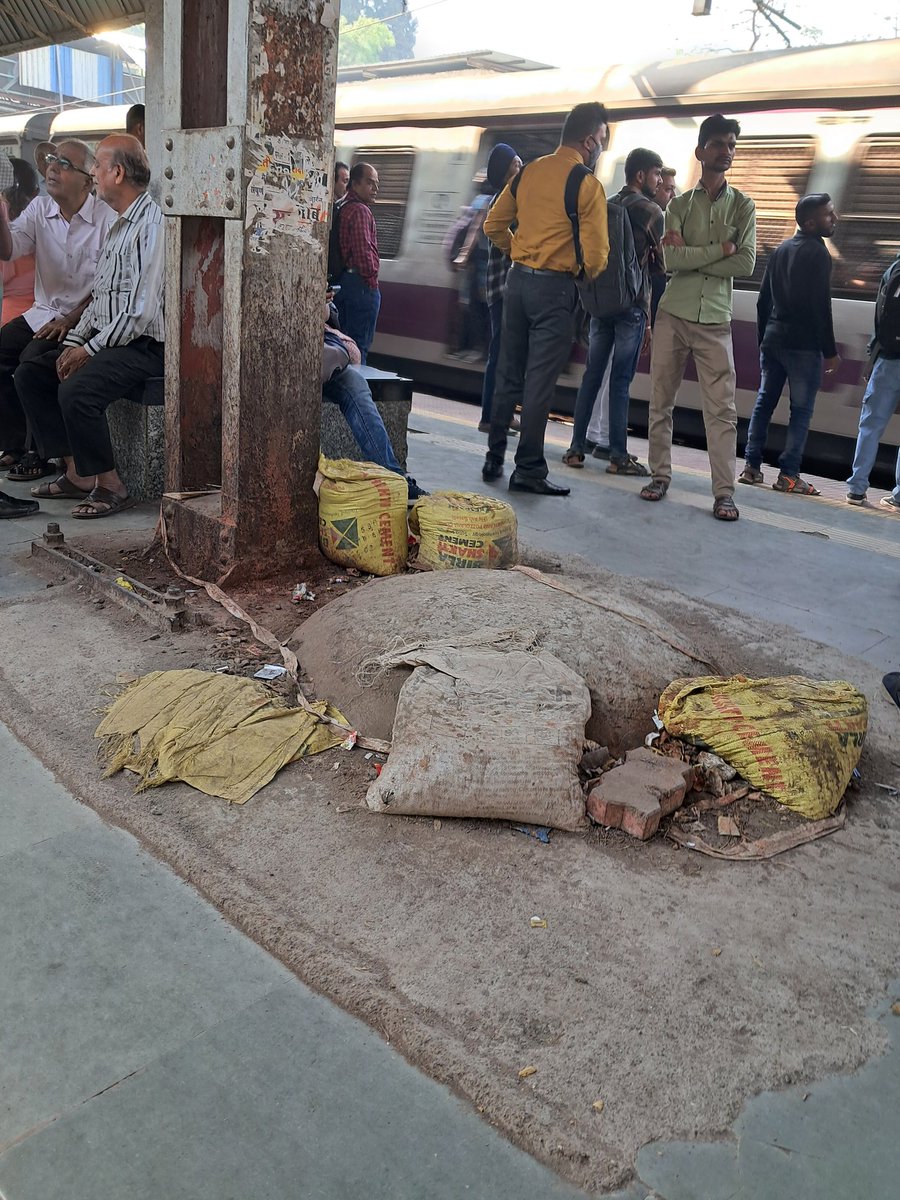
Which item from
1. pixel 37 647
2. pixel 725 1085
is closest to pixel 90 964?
pixel 725 1085

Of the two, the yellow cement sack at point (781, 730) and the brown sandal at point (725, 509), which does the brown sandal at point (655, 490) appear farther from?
the yellow cement sack at point (781, 730)

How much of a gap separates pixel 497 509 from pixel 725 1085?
276cm

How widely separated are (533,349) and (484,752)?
157 inches

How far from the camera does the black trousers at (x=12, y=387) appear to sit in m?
A: 5.71

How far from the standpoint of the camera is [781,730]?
2.87m

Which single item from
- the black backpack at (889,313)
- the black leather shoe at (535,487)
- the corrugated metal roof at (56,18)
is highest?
the corrugated metal roof at (56,18)

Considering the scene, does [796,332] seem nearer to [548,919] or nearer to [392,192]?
[392,192]

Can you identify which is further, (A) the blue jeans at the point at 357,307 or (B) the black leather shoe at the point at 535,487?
(A) the blue jeans at the point at 357,307

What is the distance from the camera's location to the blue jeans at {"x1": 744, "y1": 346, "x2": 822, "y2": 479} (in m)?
6.84

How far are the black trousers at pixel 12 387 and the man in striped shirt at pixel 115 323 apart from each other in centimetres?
78

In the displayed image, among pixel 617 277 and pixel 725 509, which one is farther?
pixel 617 277

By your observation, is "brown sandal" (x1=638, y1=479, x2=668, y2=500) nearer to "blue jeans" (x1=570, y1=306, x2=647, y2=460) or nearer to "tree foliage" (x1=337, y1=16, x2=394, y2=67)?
"blue jeans" (x1=570, y1=306, x2=647, y2=460)

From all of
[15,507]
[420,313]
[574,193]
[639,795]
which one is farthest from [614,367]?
[639,795]

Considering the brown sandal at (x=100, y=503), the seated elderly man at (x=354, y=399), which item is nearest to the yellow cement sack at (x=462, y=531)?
the seated elderly man at (x=354, y=399)
